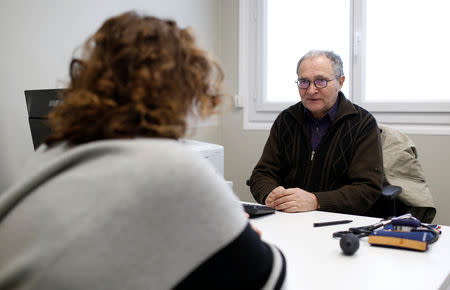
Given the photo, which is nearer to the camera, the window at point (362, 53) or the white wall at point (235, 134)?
the window at point (362, 53)

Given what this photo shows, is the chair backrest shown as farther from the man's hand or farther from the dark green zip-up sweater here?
the man's hand

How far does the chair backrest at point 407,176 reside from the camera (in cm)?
224

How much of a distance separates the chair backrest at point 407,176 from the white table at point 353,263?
810 mm

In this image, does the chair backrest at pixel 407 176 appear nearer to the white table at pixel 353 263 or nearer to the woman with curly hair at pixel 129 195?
the white table at pixel 353 263

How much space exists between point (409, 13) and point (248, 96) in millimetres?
1355

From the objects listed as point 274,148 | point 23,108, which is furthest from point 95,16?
point 274,148

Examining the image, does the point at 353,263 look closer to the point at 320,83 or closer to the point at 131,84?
the point at 131,84

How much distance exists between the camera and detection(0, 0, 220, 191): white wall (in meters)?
2.13

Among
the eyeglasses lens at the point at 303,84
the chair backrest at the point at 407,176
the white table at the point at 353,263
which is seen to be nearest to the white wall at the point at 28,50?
the eyeglasses lens at the point at 303,84

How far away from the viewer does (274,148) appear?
2.29 meters

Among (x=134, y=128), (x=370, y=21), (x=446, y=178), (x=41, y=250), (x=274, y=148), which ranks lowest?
(x=446, y=178)

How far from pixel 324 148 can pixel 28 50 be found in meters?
1.58

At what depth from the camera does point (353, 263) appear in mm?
1146

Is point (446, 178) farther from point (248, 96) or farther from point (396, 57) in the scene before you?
point (248, 96)
